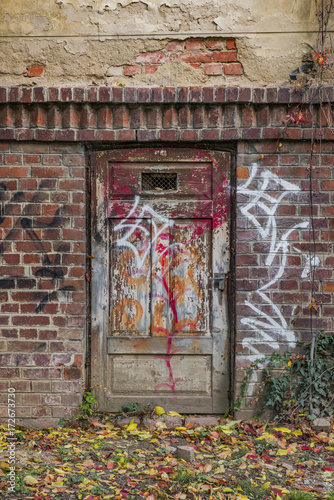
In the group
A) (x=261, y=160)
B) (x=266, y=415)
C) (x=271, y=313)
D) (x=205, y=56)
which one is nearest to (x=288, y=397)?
(x=266, y=415)

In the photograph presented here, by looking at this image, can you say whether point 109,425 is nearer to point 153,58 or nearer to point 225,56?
point 153,58

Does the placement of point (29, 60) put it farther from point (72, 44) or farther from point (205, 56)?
point (205, 56)

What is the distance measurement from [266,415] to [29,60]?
11.1ft

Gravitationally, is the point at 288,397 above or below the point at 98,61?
below

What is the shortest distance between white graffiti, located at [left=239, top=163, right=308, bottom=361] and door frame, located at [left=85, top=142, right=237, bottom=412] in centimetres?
13

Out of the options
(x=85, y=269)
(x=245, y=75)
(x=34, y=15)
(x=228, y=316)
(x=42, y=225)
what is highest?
(x=34, y=15)

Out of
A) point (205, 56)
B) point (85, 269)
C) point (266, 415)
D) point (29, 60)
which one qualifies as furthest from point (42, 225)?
point (266, 415)

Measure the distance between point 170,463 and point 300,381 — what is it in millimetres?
1222

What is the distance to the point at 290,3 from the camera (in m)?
3.50

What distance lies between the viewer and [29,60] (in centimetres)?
356

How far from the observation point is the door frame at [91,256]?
11.9ft

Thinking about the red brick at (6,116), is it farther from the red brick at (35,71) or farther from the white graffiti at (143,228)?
the white graffiti at (143,228)

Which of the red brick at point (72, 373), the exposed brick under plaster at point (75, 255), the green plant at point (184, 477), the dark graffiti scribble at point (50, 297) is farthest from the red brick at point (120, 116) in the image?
the green plant at point (184, 477)

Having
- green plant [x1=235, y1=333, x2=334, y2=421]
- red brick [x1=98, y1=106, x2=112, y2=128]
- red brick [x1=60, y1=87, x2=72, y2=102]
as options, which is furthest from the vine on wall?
red brick [x1=60, y1=87, x2=72, y2=102]
